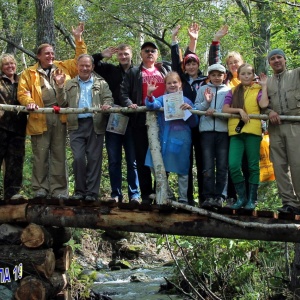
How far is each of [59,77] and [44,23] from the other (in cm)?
446

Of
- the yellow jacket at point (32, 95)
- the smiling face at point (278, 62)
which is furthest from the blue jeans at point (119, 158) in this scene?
the smiling face at point (278, 62)

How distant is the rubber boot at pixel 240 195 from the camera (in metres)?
6.66

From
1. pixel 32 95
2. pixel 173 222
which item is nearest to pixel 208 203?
pixel 173 222

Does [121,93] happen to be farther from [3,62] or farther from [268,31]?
[268,31]

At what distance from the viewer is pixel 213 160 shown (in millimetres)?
6809

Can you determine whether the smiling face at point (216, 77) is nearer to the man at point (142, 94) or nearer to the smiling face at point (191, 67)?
the smiling face at point (191, 67)

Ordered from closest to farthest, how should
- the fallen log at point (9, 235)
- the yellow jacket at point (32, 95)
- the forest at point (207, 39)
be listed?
the yellow jacket at point (32, 95), the fallen log at point (9, 235), the forest at point (207, 39)

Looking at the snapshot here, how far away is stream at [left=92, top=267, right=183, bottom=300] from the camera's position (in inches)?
464

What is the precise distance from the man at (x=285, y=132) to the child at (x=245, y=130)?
0.51 feet

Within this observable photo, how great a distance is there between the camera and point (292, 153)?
643cm

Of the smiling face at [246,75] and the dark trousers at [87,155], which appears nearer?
the smiling face at [246,75]

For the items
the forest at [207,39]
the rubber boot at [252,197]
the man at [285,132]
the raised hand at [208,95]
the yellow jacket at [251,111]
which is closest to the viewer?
the man at [285,132]

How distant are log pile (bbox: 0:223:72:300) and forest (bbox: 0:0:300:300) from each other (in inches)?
92.6

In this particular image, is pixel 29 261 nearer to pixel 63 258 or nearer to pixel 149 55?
pixel 63 258
